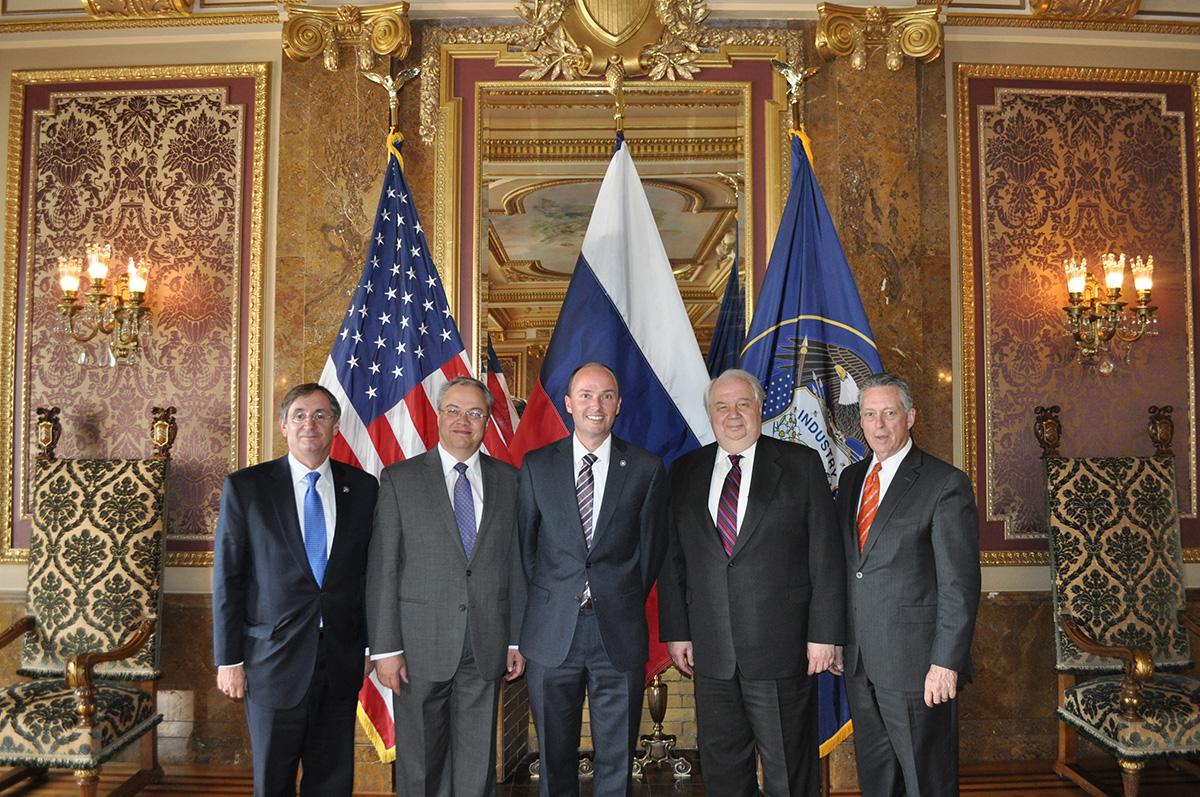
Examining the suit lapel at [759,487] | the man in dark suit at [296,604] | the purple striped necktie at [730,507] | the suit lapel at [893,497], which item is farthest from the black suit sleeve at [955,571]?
the man in dark suit at [296,604]

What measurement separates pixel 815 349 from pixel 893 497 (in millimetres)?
1116

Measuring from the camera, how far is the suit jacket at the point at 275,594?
2.82m

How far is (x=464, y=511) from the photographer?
9.80 feet

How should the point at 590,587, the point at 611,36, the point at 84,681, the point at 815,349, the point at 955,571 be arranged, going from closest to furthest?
1. the point at 955,571
2. the point at 590,587
3. the point at 84,681
4. the point at 815,349
5. the point at 611,36

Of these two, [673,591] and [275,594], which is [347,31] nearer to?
[275,594]

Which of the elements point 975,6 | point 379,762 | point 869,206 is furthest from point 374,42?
point 379,762

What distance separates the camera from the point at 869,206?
4.43m

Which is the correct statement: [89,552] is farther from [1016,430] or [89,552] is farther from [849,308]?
[1016,430]

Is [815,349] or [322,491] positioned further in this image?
[815,349]

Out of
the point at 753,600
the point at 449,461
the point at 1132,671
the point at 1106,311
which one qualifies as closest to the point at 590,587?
the point at 753,600

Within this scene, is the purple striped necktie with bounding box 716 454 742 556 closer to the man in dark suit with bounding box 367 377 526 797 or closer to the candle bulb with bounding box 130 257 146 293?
the man in dark suit with bounding box 367 377 526 797

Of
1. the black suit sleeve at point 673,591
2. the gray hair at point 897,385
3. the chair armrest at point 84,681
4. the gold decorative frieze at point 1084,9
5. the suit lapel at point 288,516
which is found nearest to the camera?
the suit lapel at point 288,516

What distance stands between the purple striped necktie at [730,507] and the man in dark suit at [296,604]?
1227mm

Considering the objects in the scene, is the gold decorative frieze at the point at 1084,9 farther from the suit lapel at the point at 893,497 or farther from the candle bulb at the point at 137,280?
the candle bulb at the point at 137,280
